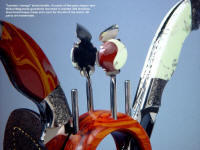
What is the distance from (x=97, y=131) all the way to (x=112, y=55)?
0.11 m

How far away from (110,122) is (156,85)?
145 mm

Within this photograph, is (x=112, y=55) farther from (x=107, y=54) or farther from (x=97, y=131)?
(x=97, y=131)

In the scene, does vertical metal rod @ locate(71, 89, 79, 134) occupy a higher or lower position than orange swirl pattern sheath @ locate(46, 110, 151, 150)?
higher

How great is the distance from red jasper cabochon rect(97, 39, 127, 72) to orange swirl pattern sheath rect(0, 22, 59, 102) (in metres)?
0.08

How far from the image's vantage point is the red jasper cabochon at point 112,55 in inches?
17.3

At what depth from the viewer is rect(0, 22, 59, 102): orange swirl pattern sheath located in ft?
1.27

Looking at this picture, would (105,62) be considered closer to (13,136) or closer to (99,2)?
(13,136)

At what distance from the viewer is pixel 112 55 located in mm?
439

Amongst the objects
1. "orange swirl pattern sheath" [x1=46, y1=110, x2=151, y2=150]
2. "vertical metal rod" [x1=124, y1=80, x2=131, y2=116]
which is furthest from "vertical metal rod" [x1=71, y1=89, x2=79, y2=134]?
"vertical metal rod" [x1=124, y1=80, x2=131, y2=116]

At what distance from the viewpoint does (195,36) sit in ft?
3.15

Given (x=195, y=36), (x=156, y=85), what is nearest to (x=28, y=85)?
(x=156, y=85)

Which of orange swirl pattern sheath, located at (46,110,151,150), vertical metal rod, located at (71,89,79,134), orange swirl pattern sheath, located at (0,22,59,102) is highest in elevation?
orange swirl pattern sheath, located at (0,22,59,102)

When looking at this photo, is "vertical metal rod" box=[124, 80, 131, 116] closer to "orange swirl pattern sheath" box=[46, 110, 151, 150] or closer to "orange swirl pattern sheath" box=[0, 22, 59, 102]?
"orange swirl pattern sheath" box=[46, 110, 151, 150]

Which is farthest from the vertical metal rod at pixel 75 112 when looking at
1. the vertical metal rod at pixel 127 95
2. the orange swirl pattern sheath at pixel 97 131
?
the vertical metal rod at pixel 127 95
